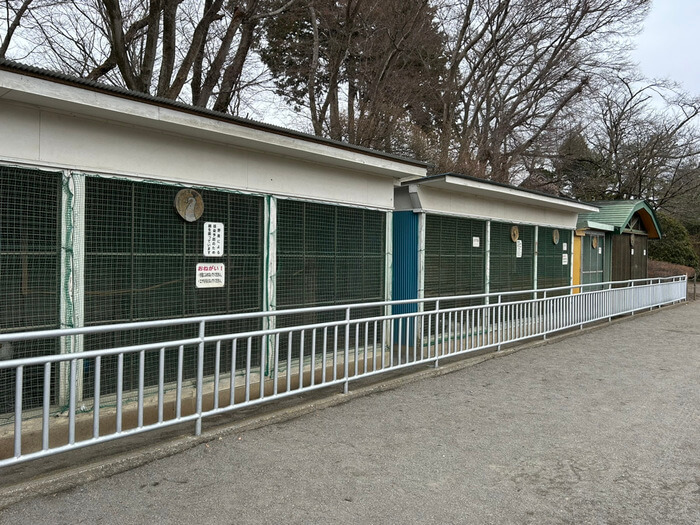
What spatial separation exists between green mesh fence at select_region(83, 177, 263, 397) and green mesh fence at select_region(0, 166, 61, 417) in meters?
0.29

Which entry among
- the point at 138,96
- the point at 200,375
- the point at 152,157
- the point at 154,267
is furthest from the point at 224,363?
the point at 138,96

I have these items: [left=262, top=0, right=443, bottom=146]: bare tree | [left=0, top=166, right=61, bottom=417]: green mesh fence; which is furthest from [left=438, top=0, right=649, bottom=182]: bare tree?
[left=0, top=166, right=61, bottom=417]: green mesh fence

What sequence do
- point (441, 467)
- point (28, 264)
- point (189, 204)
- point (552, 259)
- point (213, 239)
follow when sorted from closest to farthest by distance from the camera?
point (441, 467) → point (28, 264) → point (189, 204) → point (213, 239) → point (552, 259)

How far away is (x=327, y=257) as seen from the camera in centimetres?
685

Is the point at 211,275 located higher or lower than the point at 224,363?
higher

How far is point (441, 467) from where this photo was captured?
3.67 m

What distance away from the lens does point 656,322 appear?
1183cm

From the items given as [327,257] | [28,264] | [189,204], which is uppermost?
[189,204]

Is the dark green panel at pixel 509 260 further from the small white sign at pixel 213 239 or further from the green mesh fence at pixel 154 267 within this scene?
the small white sign at pixel 213 239

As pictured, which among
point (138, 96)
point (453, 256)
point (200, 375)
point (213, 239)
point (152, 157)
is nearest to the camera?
point (200, 375)

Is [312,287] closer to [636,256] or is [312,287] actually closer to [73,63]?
[73,63]

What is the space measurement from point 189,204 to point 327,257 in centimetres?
214

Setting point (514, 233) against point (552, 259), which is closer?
point (514, 233)

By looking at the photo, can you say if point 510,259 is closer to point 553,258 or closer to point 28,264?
point 553,258
